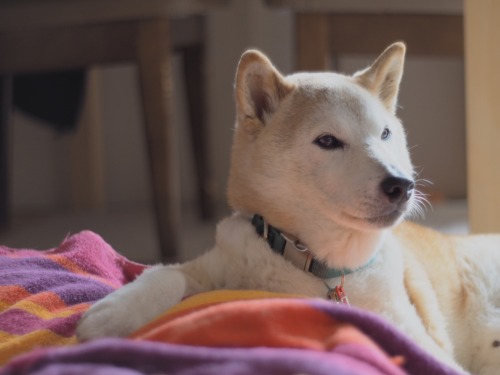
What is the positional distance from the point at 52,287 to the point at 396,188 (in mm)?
566

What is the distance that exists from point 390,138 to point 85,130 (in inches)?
101

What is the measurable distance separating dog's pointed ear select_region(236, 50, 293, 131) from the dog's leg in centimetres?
27

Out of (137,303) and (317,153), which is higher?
(317,153)

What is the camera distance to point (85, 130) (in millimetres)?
3488

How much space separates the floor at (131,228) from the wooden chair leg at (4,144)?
3.3 inches

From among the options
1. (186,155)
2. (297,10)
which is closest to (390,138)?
(297,10)

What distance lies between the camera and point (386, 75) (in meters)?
1.24

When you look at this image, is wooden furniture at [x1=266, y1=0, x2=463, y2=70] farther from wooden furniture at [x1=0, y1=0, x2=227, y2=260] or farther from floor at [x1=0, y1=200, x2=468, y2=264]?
floor at [x1=0, y1=200, x2=468, y2=264]

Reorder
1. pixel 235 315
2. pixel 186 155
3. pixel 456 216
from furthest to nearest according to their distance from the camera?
pixel 186 155, pixel 456 216, pixel 235 315

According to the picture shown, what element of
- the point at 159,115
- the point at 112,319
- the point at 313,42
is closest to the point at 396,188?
the point at 112,319

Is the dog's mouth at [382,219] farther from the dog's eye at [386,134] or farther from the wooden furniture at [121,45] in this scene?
the wooden furniture at [121,45]

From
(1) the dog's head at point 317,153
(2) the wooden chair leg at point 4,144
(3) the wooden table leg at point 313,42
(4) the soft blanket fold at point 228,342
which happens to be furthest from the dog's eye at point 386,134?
(2) the wooden chair leg at point 4,144

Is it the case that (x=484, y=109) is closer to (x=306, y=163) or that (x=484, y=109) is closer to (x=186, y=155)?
(x=306, y=163)

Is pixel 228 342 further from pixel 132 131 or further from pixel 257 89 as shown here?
pixel 132 131
